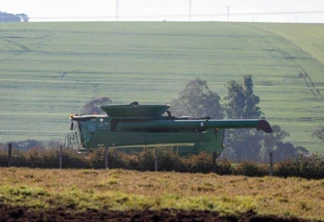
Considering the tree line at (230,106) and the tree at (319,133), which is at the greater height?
the tree line at (230,106)

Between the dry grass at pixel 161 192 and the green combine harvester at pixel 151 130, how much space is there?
812cm

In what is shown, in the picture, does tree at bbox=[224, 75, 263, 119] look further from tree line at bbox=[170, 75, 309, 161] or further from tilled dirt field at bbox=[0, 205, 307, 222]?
tilled dirt field at bbox=[0, 205, 307, 222]

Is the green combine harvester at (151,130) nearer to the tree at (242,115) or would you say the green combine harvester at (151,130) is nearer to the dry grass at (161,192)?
the dry grass at (161,192)

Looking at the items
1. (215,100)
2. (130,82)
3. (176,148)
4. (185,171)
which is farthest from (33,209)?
(130,82)

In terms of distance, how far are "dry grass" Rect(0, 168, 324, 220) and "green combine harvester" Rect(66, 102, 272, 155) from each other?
8.12 m

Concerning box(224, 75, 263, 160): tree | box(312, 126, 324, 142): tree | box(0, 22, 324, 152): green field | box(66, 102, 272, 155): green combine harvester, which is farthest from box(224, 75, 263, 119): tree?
box(66, 102, 272, 155): green combine harvester

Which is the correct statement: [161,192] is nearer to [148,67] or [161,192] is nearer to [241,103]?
[241,103]

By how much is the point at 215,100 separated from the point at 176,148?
56.1 m

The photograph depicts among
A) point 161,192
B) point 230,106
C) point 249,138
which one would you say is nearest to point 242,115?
point 230,106

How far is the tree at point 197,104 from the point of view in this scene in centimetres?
9181

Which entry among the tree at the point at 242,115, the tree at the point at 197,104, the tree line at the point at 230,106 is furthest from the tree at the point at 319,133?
the tree at the point at 197,104

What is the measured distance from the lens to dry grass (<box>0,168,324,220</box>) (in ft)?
59.7

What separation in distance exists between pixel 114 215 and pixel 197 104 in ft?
252

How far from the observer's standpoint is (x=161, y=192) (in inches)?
851
